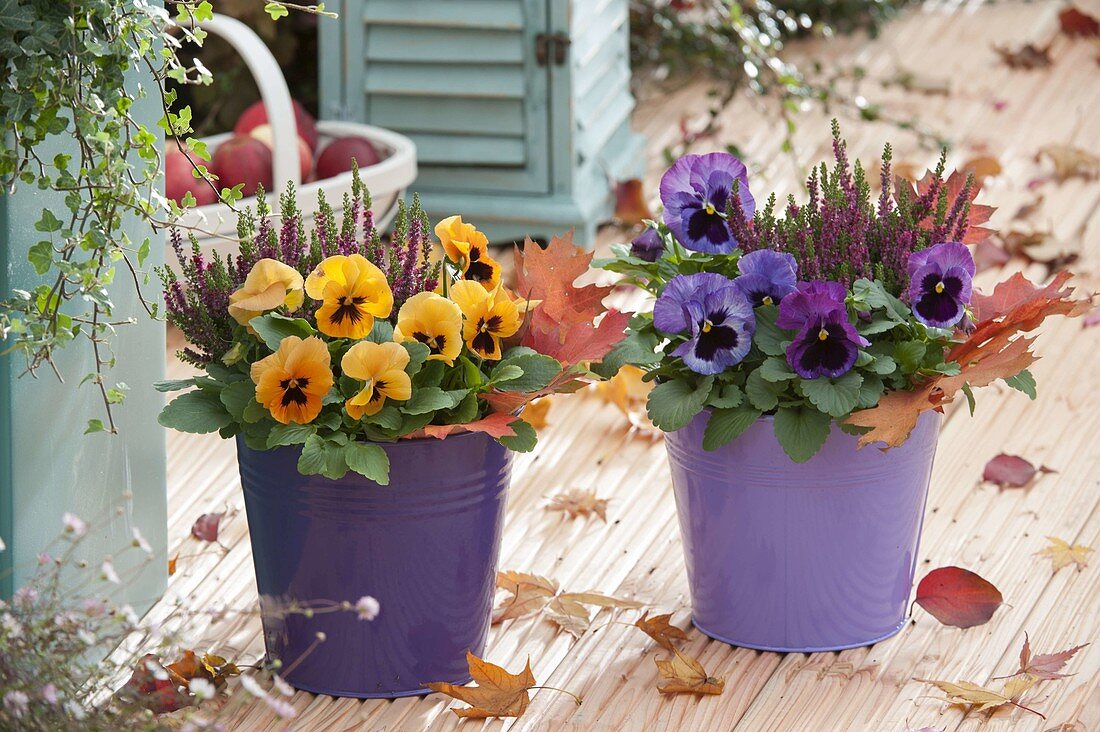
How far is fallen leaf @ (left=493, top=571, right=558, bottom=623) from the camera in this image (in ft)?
5.74

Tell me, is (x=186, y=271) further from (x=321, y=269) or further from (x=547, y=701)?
(x=547, y=701)

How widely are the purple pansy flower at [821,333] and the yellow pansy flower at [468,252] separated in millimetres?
308

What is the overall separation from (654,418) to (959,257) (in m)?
0.34

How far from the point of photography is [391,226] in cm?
300

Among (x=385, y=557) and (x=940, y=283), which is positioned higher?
(x=940, y=283)

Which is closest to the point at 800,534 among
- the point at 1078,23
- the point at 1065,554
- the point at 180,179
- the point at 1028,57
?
the point at 1065,554

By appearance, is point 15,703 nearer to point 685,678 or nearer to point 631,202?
point 685,678

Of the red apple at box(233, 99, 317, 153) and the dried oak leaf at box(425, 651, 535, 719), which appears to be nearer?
the dried oak leaf at box(425, 651, 535, 719)

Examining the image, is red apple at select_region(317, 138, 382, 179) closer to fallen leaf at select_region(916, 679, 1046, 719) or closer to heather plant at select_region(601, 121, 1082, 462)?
heather plant at select_region(601, 121, 1082, 462)

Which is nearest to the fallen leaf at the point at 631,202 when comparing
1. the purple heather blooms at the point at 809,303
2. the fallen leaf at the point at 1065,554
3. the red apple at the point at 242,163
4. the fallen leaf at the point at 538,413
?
the red apple at the point at 242,163

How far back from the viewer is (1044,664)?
62.7 inches

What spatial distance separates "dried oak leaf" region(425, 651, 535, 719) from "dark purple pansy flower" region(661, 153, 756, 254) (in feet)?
1.59

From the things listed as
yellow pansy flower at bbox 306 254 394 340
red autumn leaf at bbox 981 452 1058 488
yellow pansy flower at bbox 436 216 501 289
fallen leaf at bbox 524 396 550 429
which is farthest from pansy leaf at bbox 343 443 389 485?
red autumn leaf at bbox 981 452 1058 488

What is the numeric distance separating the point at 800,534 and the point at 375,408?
489 millimetres
